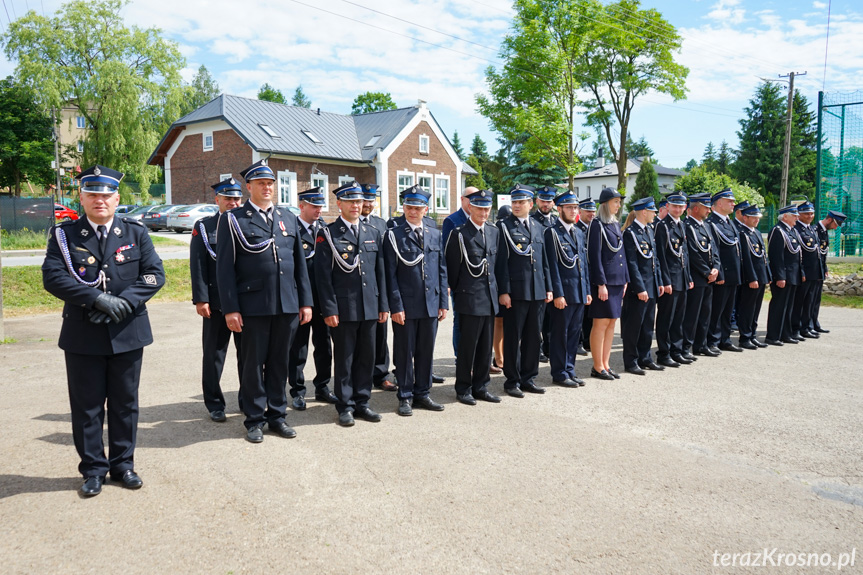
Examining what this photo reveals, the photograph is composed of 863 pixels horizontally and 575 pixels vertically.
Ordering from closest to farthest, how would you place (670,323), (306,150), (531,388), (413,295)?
(413,295) < (531,388) < (670,323) < (306,150)

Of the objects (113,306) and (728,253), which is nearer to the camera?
(113,306)

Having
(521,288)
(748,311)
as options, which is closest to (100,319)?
(521,288)

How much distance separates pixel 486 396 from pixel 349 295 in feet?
5.87

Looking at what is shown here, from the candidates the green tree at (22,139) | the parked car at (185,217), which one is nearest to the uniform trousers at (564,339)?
the parked car at (185,217)

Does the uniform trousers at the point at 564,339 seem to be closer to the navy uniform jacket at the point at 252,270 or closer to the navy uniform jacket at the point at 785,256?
the navy uniform jacket at the point at 252,270

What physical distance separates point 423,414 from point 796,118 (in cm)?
5911

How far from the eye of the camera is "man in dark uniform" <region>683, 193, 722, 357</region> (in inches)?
343

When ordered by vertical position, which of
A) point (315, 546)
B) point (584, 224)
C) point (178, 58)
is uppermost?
point (178, 58)

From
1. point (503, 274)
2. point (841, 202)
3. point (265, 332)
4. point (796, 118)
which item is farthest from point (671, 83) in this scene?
point (265, 332)

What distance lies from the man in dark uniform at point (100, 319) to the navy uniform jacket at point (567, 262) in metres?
4.35

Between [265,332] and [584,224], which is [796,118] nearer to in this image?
[584,224]

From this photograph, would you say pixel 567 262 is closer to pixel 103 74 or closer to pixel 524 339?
pixel 524 339

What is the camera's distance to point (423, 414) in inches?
243

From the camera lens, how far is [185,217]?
30469 millimetres
